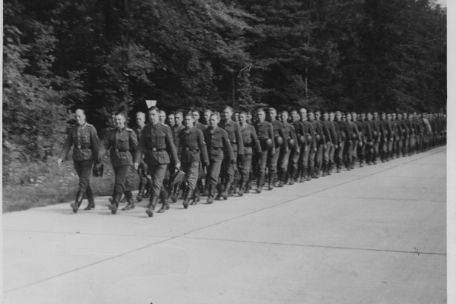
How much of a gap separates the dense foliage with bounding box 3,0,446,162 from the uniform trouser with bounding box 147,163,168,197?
4.89 meters

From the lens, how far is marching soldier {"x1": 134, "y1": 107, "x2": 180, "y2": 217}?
1202cm

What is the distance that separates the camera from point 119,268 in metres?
7.62

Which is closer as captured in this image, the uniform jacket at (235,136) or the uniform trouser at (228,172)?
the uniform trouser at (228,172)

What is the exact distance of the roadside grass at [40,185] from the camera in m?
13.8

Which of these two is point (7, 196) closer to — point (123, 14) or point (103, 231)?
point (103, 231)

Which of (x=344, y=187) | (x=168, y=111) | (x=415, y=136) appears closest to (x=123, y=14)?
(x=168, y=111)

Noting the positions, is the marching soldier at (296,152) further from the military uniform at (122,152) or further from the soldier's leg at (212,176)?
the military uniform at (122,152)

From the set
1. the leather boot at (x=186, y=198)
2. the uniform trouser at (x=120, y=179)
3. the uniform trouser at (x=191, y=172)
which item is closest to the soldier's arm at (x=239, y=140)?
the uniform trouser at (x=191, y=172)

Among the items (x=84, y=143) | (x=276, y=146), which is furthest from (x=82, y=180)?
(x=276, y=146)

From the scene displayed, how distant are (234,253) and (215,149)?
5.95m

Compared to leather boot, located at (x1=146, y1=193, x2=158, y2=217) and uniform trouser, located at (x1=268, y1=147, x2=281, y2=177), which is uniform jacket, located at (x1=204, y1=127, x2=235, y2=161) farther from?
uniform trouser, located at (x1=268, y1=147, x2=281, y2=177)

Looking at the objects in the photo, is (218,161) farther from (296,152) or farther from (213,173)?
(296,152)

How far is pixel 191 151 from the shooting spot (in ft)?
44.2

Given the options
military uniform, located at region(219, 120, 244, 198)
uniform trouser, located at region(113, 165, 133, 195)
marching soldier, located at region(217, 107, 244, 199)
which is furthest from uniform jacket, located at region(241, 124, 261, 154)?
uniform trouser, located at region(113, 165, 133, 195)
